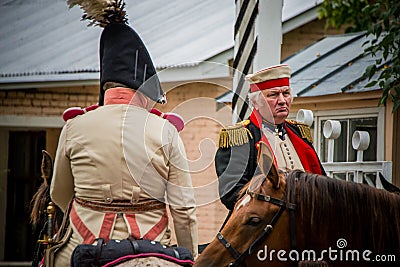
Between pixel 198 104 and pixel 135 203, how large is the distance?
2.94 ft

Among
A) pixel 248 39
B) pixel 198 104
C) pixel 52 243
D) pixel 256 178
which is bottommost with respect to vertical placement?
pixel 52 243

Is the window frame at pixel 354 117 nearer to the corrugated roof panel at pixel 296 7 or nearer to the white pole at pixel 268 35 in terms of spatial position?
the white pole at pixel 268 35

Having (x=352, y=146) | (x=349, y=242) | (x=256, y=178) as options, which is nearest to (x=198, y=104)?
(x=256, y=178)

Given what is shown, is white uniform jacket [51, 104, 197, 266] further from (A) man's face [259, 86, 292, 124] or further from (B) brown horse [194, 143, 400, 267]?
(B) brown horse [194, 143, 400, 267]

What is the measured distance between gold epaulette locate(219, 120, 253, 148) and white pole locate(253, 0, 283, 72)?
175 centimetres

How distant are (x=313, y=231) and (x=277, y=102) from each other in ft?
4.54

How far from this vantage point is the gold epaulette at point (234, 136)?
191 inches

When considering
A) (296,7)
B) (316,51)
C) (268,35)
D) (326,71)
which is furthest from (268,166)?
(296,7)

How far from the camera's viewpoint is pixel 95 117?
15.1ft

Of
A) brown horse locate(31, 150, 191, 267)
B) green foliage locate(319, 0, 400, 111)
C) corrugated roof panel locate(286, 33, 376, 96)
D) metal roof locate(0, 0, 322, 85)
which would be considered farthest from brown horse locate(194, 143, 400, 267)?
metal roof locate(0, 0, 322, 85)

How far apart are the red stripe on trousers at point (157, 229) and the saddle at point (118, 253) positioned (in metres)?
0.10

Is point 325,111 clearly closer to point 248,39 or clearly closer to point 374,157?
point 374,157

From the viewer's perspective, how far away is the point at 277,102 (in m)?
5.00

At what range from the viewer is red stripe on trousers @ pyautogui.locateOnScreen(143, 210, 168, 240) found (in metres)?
4.54
